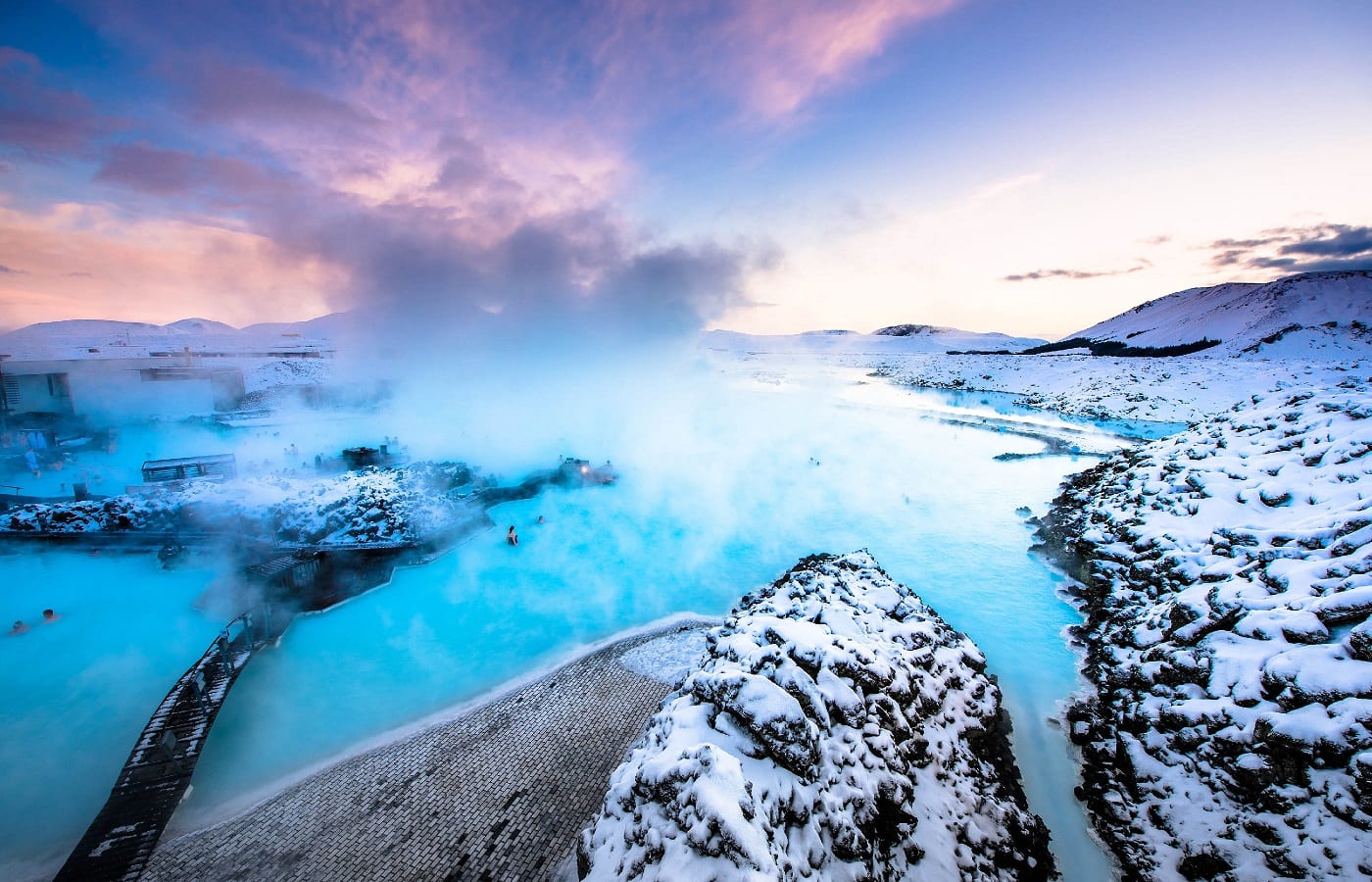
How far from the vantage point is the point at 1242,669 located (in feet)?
24.8

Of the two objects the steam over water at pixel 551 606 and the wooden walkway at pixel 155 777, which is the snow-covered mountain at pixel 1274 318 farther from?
the wooden walkway at pixel 155 777

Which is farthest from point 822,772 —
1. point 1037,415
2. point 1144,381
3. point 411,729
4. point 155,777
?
point 1144,381

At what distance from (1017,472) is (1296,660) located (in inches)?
825

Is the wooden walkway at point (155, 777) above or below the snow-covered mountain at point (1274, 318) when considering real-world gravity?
below

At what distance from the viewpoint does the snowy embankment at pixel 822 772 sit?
17.1 ft

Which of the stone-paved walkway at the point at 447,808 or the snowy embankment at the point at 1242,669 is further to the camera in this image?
the stone-paved walkway at the point at 447,808

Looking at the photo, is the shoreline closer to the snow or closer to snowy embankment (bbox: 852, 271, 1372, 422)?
the snow

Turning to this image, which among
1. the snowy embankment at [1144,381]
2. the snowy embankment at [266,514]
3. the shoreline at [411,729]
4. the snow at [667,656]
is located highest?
the snowy embankment at [1144,381]

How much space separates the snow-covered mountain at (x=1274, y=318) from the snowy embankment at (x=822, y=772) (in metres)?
73.6

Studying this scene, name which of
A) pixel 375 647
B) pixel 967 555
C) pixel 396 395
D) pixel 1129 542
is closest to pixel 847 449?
pixel 967 555

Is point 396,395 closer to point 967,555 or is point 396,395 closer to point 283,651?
point 283,651

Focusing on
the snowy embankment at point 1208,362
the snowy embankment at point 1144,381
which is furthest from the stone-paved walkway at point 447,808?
the snowy embankment at point 1208,362

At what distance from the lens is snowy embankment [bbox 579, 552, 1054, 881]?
5.22 metres

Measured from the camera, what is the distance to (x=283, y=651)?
1189cm
